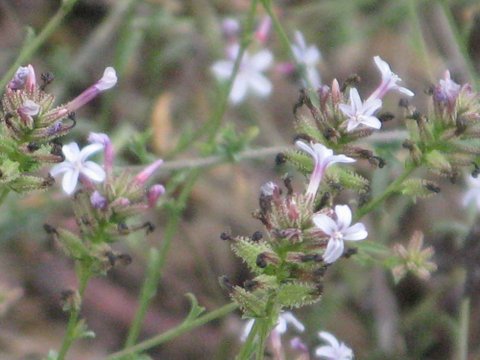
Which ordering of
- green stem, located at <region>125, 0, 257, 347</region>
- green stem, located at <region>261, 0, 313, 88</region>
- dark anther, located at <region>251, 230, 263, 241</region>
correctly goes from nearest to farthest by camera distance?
dark anther, located at <region>251, 230, 263, 241</region>, green stem, located at <region>125, 0, 257, 347</region>, green stem, located at <region>261, 0, 313, 88</region>

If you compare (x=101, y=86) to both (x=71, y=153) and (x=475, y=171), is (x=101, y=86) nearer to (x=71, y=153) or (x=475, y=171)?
(x=71, y=153)

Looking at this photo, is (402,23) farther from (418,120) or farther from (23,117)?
(23,117)

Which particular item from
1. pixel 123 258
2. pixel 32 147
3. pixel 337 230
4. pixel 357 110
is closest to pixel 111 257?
pixel 123 258

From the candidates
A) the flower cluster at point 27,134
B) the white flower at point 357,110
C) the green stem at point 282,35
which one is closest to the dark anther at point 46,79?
the flower cluster at point 27,134

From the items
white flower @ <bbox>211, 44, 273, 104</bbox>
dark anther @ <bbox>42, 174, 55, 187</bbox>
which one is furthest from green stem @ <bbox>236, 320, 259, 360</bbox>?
white flower @ <bbox>211, 44, 273, 104</bbox>

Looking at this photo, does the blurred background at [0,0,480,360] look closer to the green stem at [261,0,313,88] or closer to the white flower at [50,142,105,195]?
the green stem at [261,0,313,88]

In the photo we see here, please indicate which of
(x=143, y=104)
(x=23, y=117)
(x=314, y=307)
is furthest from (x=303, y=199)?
(x=143, y=104)
